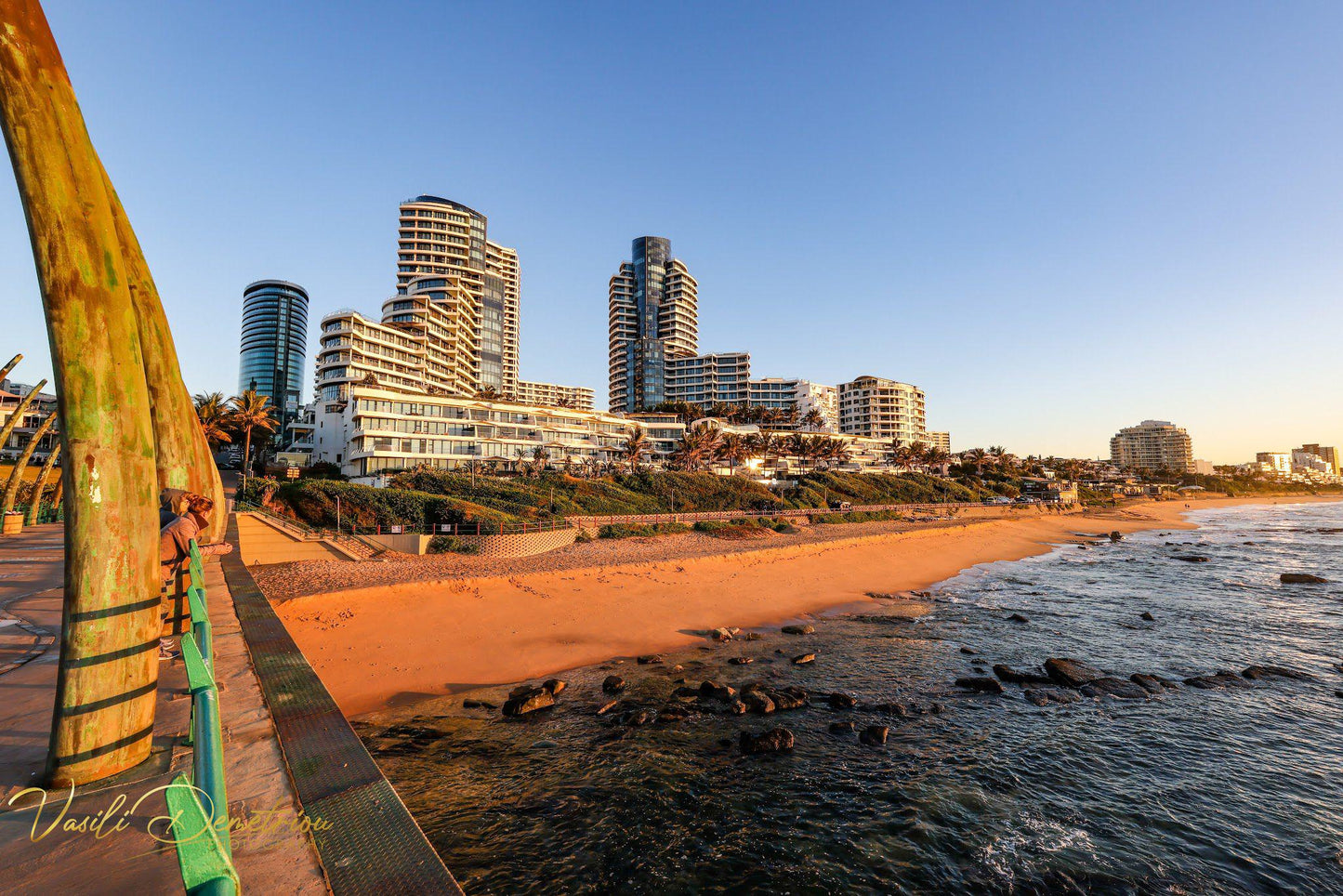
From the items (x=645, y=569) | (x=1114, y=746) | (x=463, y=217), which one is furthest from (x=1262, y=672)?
(x=463, y=217)

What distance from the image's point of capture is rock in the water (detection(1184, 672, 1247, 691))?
1800cm

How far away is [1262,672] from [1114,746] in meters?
10.8

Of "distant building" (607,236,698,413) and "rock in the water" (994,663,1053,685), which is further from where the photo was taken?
"distant building" (607,236,698,413)

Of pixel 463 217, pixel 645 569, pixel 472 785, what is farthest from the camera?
pixel 463 217

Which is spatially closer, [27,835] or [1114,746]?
[27,835]

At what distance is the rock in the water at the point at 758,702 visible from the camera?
1505cm

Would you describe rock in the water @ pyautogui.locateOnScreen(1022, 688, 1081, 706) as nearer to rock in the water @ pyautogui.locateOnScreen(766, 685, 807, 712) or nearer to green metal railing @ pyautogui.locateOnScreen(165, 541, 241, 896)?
rock in the water @ pyautogui.locateOnScreen(766, 685, 807, 712)

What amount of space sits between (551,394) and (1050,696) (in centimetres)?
15850

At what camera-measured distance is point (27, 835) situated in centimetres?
374

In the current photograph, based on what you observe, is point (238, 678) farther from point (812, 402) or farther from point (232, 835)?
point (812, 402)

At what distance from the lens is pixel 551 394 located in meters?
166

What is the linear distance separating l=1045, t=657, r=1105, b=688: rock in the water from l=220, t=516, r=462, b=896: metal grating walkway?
20.9 metres

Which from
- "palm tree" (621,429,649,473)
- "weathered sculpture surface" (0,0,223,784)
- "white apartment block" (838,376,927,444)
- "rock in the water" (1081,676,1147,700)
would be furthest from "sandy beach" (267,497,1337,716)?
"white apartment block" (838,376,927,444)

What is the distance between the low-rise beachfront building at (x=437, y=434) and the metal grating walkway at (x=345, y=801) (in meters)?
56.6
